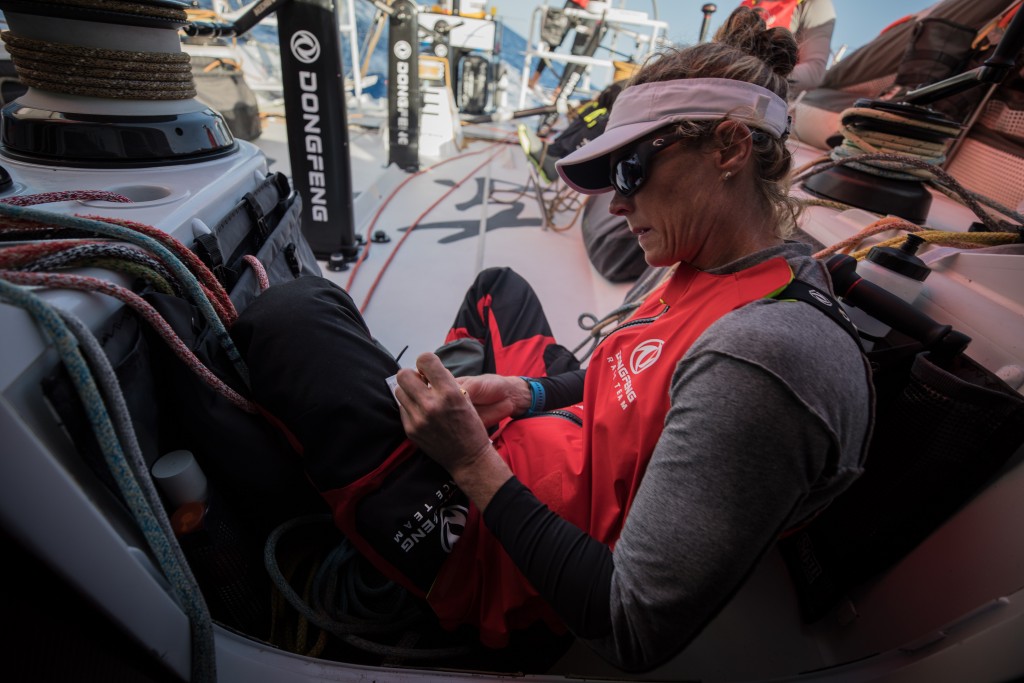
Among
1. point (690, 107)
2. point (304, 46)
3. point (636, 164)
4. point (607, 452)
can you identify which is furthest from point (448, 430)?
point (304, 46)

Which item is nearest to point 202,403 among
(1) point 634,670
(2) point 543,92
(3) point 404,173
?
(1) point 634,670

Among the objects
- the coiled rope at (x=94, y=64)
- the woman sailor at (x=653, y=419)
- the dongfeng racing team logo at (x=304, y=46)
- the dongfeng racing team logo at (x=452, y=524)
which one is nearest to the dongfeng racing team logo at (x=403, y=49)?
the dongfeng racing team logo at (x=304, y=46)

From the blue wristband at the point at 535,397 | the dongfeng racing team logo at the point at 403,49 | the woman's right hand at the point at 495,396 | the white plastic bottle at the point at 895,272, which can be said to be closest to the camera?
the white plastic bottle at the point at 895,272

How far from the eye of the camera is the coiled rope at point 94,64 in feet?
2.96

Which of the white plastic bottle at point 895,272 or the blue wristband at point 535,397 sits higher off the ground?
the white plastic bottle at point 895,272

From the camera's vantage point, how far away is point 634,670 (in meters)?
0.65

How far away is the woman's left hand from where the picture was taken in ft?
2.52

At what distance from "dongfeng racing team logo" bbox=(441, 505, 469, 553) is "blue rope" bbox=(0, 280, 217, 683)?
0.33 meters

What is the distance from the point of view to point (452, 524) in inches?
31.4

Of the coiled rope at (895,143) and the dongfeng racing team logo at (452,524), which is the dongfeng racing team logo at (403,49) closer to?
the coiled rope at (895,143)

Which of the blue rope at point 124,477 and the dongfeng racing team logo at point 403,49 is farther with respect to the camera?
the dongfeng racing team logo at point 403,49

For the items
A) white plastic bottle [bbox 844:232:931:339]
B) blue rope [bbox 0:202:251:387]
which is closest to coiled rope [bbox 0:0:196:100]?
blue rope [bbox 0:202:251:387]

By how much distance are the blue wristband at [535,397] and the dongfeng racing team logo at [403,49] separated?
143 inches

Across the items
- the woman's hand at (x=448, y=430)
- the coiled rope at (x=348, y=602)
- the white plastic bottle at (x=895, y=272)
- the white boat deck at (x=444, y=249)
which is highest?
the white plastic bottle at (x=895, y=272)
